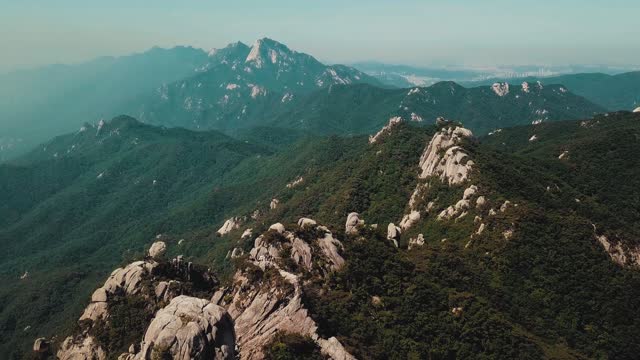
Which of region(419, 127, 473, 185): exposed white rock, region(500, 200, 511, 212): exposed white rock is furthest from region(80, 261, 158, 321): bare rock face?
region(419, 127, 473, 185): exposed white rock

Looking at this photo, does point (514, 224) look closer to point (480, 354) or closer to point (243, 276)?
point (480, 354)

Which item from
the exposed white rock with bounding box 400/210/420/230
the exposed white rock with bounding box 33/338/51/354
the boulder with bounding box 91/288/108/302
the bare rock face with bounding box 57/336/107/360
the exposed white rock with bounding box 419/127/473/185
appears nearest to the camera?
the bare rock face with bounding box 57/336/107/360

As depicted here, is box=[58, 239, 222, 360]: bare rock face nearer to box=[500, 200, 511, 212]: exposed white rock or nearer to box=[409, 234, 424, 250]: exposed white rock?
box=[409, 234, 424, 250]: exposed white rock

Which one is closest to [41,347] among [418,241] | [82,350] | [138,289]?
[82,350]

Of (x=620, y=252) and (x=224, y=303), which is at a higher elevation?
(x=224, y=303)

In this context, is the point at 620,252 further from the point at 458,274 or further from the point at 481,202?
the point at 458,274

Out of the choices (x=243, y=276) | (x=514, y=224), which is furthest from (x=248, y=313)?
(x=514, y=224)

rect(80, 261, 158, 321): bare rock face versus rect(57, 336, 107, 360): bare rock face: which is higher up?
rect(80, 261, 158, 321): bare rock face

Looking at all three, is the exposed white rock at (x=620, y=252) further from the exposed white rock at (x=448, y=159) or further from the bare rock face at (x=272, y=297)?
the bare rock face at (x=272, y=297)
